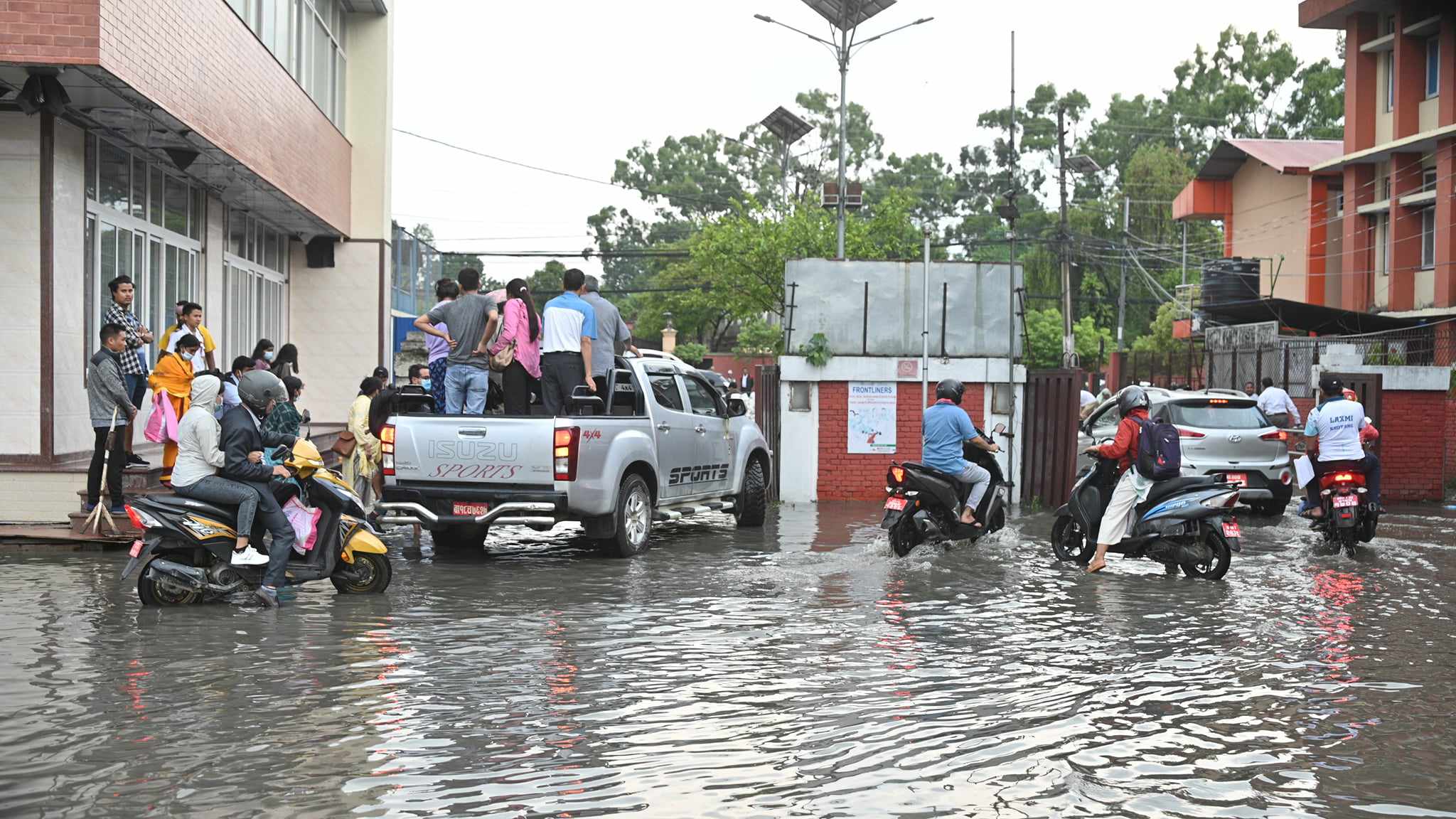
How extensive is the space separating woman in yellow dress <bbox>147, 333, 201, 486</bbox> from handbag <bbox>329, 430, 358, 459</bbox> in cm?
209

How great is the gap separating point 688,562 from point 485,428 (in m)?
2.22

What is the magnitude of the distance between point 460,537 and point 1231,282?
33.7 meters

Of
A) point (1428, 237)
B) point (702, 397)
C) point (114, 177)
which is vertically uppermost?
point (1428, 237)

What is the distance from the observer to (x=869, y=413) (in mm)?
21938

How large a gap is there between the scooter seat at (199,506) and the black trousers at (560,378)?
423cm

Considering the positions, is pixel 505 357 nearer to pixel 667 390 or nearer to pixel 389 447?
pixel 389 447

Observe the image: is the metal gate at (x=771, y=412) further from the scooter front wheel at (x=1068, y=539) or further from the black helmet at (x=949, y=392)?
the scooter front wheel at (x=1068, y=539)

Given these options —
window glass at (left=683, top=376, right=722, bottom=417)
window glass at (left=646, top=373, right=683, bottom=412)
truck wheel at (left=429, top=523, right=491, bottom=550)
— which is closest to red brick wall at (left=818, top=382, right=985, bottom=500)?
window glass at (left=683, top=376, right=722, bottom=417)

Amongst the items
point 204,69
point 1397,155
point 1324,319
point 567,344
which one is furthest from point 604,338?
point 1397,155

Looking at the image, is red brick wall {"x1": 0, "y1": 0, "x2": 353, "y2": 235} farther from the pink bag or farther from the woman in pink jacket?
the pink bag

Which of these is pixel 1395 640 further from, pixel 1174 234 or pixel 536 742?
pixel 1174 234

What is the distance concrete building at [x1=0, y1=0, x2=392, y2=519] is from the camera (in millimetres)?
14203

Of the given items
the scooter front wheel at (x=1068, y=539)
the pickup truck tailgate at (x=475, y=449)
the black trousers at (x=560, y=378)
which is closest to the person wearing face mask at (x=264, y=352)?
the black trousers at (x=560, y=378)

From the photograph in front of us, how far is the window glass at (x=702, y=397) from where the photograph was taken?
52.9ft
